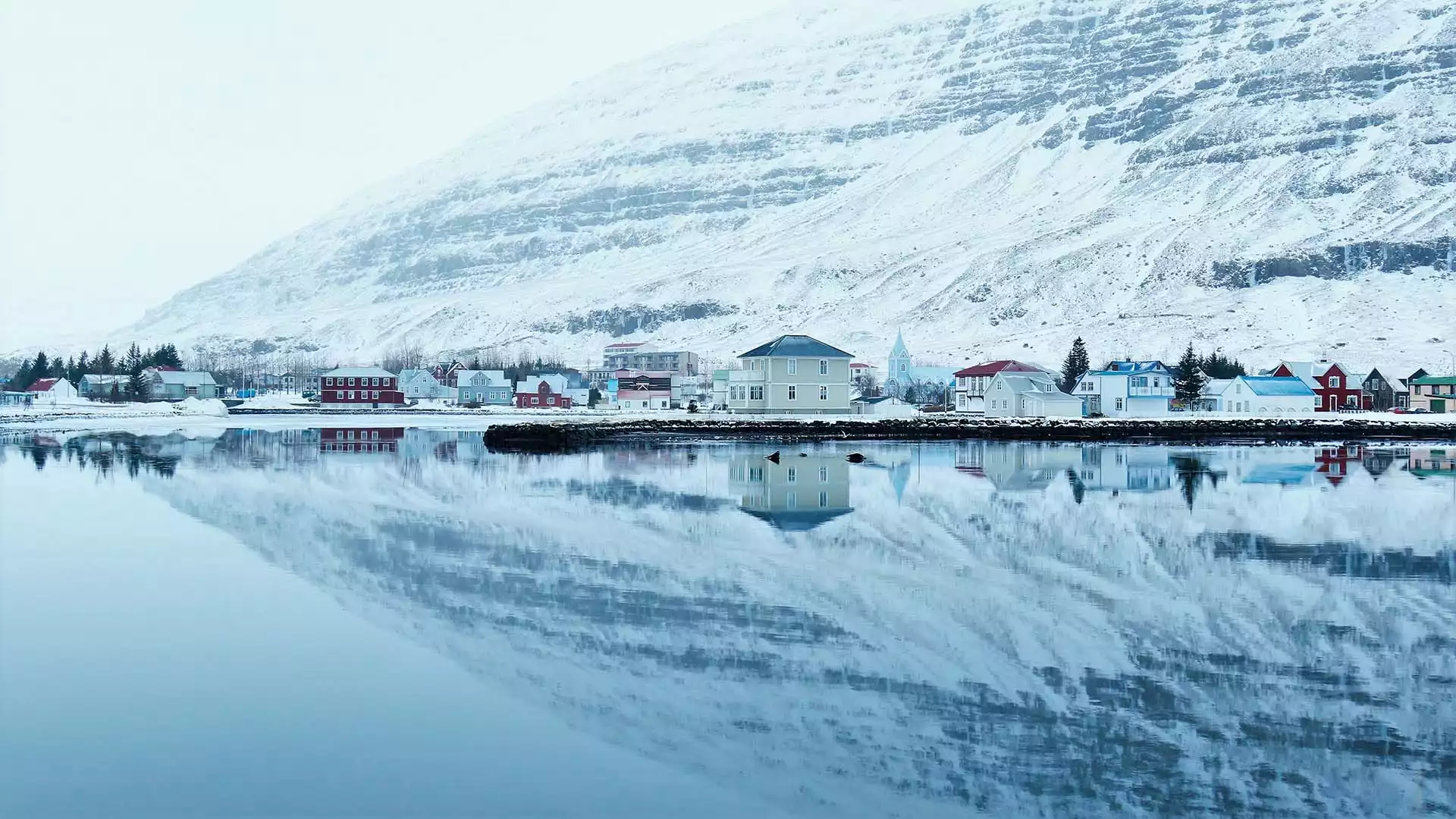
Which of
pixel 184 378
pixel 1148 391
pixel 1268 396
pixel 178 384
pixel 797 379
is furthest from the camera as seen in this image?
pixel 184 378

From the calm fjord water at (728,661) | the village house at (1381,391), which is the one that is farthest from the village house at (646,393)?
the calm fjord water at (728,661)

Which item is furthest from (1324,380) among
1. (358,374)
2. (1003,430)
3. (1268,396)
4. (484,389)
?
(358,374)

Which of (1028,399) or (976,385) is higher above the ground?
(976,385)

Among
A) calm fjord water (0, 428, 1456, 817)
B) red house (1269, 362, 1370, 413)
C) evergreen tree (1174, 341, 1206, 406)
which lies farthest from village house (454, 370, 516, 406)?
calm fjord water (0, 428, 1456, 817)

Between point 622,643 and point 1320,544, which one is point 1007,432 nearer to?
point 1320,544

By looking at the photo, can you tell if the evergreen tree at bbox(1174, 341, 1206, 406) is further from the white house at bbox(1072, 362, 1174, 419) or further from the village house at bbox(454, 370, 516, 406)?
the village house at bbox(454, 370, 516, 406)

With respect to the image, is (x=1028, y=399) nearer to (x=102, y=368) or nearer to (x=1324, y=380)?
(x=1324, y=380)
